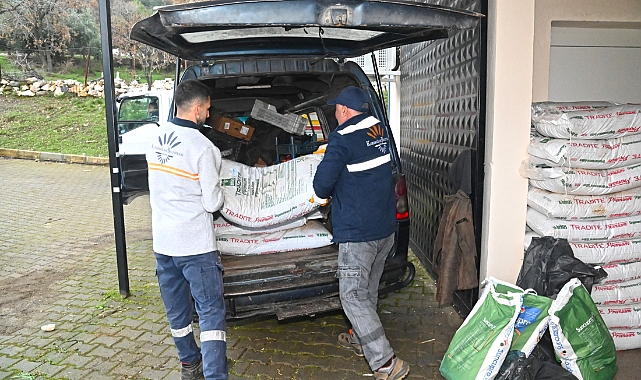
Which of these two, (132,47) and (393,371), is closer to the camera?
(393,371)

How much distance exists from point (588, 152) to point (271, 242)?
2302mm

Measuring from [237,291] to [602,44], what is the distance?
3378 millimetres

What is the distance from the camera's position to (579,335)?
3.10m

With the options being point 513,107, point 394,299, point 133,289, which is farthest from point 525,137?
point 133,289

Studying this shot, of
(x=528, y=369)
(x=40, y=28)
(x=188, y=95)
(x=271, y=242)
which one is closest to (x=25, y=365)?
(x=271, y=242)

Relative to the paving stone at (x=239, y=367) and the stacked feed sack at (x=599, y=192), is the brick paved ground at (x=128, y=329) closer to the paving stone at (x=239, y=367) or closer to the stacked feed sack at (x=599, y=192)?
the paving stone at (x=239, y=367)

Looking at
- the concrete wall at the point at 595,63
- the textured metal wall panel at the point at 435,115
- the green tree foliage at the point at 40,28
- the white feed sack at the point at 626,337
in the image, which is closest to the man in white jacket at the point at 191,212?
the textured metal wall panel at the point at 435,115

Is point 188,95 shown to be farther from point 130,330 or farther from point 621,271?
point 621,271

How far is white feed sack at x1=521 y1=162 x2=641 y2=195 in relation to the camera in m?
3.47

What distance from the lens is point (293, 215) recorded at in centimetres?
400

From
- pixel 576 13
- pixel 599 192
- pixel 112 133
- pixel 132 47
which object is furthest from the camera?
pixel 132 47

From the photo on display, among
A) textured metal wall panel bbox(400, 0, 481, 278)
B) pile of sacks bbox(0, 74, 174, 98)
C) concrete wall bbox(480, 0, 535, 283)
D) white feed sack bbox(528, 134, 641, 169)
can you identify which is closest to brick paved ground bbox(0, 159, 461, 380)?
textured metal wall panel bbox(400, 0, 481, 278)

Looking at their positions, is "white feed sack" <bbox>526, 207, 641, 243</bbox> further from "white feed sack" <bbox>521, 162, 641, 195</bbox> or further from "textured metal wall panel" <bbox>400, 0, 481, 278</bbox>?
"textured metal wall panel" <bbox>400, 0, 481, 278</bbox>

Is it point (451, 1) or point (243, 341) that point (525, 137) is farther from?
point (243, 341)
